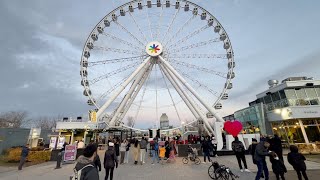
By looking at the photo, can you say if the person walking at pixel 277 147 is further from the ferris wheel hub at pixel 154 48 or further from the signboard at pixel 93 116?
the signboard at pixel 93 116

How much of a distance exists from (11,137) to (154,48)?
2152 centimetres

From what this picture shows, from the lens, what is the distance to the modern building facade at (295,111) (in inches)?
923

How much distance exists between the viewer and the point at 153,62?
27781 mm

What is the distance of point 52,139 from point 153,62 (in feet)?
51.8

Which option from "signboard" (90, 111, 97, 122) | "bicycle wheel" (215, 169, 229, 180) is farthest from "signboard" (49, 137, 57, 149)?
"bicycle wheel" (215, 169, 229, 180)

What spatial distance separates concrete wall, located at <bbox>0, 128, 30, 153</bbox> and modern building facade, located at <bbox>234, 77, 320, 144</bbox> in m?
Answer: 33.3

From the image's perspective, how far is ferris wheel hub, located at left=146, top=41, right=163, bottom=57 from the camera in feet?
87.4

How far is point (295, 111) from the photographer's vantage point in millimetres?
23719

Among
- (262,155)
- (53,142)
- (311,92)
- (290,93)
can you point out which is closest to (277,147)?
(262,155)

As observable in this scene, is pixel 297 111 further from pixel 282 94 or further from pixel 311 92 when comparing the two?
pixel 311 92

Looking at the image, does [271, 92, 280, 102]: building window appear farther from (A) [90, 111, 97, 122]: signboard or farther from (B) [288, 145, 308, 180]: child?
(A) [90, 111, 97, 122]: signboard

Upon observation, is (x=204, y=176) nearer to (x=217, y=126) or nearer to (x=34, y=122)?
(x=217, y=126)

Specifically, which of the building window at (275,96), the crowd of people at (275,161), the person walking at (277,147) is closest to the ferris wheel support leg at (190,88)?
the building window at (275,96)

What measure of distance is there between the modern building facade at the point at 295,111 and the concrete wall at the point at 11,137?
3334 centimetres
